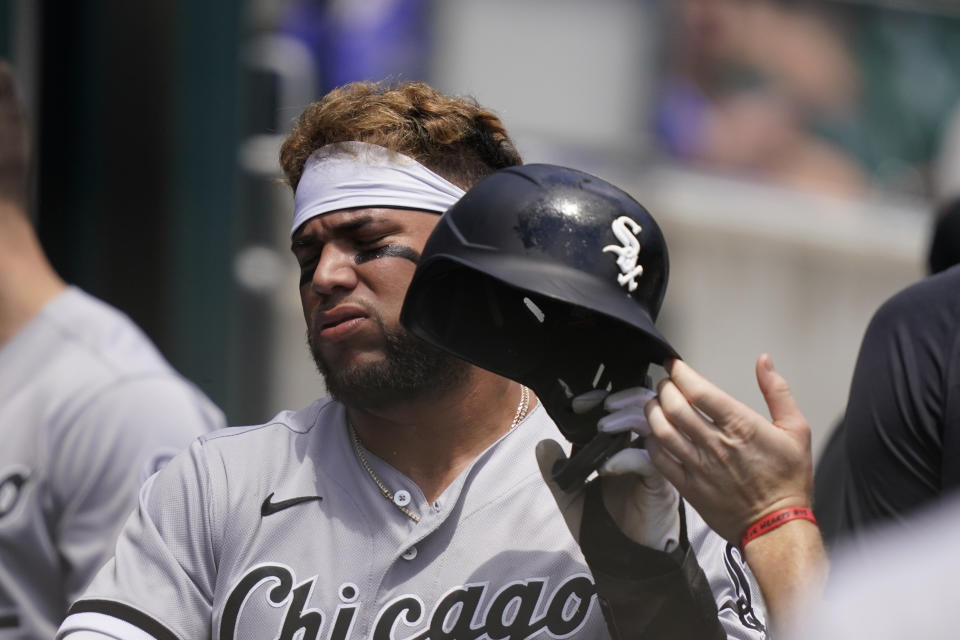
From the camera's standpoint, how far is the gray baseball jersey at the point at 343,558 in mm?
2586

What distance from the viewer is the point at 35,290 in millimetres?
3971

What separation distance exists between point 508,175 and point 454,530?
2.14ft

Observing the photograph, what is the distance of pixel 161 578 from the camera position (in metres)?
2.68

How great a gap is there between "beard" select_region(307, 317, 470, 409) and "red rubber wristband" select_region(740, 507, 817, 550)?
0.81 metres

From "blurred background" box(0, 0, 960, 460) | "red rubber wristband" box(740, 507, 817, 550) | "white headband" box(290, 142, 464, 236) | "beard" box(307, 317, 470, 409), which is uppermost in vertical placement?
"white headband" box(290, 142, 464, 236)

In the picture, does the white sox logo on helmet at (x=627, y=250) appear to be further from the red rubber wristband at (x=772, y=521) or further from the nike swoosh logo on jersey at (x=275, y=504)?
the nike swoosh logo on jersey at (x=275, y=504)

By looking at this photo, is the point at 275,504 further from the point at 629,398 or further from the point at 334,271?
the point at 629,398

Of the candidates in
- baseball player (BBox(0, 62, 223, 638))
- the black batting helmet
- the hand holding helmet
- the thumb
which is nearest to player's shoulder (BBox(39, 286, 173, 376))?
baseball player (BBox(0, 62, 223, 638))

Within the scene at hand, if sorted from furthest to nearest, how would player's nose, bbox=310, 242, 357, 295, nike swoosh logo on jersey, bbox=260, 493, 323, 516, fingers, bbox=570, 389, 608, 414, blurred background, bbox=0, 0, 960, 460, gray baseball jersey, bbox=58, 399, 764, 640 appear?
blurred background, bbox=0, 0, 960, 460 → player's nose, bbox=310, 242, 357, 295 → nike swoosh logo on jersey, bbox=260, 493, 323, 516 → gray baseball jersey, bbox=58, 399, 764, 640 → fingers, bbox=570, 389, 608, 414

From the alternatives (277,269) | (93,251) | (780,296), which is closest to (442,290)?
(277,269)

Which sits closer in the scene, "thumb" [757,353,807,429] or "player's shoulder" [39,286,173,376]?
"thumb" [757,353,807,429]

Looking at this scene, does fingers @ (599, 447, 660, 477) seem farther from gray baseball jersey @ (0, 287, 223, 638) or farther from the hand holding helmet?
gray baseball jersey @ (0, 287, 223, 638)

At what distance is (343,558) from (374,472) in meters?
0.22

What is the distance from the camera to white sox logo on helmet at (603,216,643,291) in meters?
2.40
